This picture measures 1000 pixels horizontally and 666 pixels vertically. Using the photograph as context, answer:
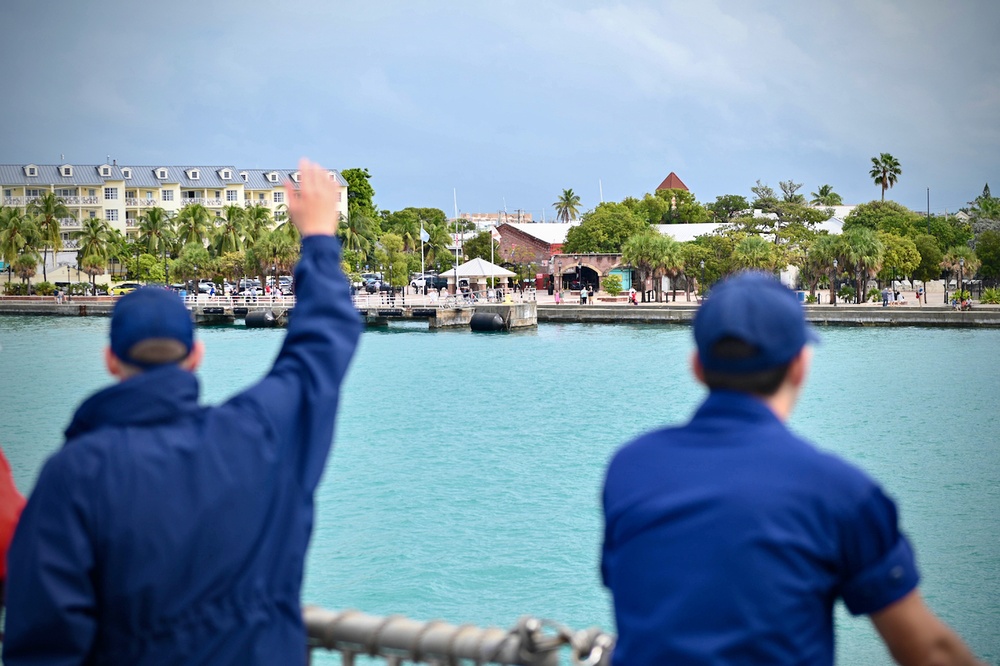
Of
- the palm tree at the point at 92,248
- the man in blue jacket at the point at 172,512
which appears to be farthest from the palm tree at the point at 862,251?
the man in blue jacket at the point at 172,512

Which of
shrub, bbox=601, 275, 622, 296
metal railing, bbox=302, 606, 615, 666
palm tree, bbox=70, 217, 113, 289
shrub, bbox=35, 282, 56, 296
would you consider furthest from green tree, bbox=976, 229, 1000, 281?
metal railing, bbox=302, 606, 615, 666

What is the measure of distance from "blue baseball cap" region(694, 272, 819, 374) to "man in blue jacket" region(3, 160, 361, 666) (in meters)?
0.85

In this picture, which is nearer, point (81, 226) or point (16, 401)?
point (16, 401)

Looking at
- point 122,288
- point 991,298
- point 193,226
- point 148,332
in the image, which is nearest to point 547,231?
point 193,226

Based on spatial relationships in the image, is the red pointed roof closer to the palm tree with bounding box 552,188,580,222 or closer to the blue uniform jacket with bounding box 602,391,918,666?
the palm tree with bounding box 552,188,580,222

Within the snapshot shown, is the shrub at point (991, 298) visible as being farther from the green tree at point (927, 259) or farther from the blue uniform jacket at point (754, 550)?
the blue uniform jacket at point (754, 550)

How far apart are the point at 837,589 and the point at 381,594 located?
43.8ft

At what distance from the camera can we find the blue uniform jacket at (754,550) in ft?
5.70

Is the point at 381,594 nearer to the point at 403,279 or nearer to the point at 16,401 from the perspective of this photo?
the point at 16,401

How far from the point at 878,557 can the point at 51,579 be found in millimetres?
1466

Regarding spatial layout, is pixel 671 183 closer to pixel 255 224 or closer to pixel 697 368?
pixel 255 224

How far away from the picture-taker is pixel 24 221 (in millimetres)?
80812

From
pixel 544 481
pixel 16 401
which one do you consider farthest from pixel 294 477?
pixel 16 401

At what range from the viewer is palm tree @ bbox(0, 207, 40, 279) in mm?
78875
